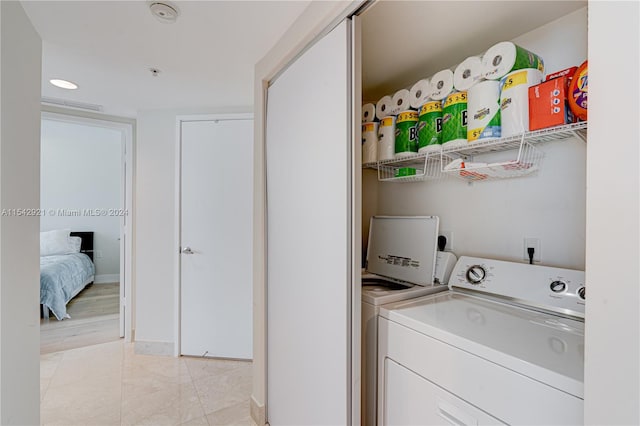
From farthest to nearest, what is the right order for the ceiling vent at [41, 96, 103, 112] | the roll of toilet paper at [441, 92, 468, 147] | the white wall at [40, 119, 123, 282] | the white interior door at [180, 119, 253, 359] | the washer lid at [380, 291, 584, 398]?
the white wall at [40, 119, 123, 282] < the white interior door at [180, 119, 253, 359] < the ceiling vent at [41, 96, 103, 112] < the roll of toilet paper at [441, 92, 468, 147] < the washer lid at [380, 291, 584, 398]

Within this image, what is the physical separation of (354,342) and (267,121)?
1.31m

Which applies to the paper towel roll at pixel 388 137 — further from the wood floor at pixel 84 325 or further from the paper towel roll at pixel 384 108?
the wood floor at pixel 84 325

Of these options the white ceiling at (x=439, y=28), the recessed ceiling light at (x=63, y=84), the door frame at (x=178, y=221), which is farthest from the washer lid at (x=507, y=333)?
the recessed ceiling light at (x=63, y=84)

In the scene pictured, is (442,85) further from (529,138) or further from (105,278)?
(105,278)

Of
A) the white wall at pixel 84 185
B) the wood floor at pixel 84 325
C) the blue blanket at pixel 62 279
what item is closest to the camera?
the wood floor at pixel 84 325

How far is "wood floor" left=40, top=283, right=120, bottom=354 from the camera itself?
10.2 feet

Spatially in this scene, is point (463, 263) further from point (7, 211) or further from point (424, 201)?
point (7, 211)

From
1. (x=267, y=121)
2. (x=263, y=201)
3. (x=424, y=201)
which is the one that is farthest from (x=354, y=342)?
(x=267, y=121)

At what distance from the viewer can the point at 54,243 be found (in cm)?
492

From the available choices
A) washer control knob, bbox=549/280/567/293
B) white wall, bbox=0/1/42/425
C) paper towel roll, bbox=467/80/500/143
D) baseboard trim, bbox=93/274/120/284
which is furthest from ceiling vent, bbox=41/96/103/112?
baseboard trim, bbox=93/274/120/284

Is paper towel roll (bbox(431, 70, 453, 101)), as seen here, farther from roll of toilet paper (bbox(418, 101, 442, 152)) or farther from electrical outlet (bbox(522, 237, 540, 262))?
electrical outlet (bbox(522, 237, 540, 262))

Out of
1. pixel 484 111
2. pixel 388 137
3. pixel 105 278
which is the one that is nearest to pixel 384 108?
pixel 388 137

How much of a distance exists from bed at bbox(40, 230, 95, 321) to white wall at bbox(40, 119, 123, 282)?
0.82 feet

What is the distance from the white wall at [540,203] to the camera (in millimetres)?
1353
